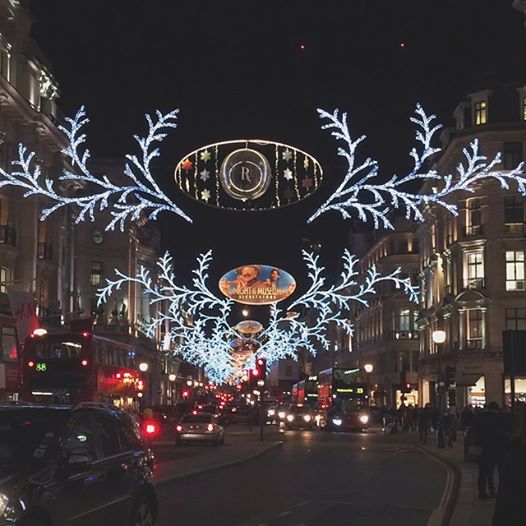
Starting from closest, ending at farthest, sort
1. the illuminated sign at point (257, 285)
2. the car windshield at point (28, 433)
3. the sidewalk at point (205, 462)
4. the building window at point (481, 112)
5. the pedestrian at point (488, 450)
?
1. the car windshield at point (28, 433)
2. the pedestrian at point (488, 450)
3. the sidewalk at point (205, 462)
4. the illuminated sign at point (257, 285)
5. the building window at point (481, 112)

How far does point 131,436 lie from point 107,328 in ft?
263

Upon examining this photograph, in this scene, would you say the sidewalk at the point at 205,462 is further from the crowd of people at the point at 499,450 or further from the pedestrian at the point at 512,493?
the pedestrian at the point at 512,493

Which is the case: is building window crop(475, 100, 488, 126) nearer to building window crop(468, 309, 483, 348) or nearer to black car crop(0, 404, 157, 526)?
building window crop(468, 309, 483, 348)

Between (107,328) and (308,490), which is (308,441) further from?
(107,328)

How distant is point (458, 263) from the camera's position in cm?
6919

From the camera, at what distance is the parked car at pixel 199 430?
1693 inches

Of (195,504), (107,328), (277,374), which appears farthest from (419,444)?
(277,374)

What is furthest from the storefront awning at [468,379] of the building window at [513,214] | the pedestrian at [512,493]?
the pedestrian at [512,493]

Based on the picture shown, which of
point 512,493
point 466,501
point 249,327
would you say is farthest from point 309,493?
point 249,327

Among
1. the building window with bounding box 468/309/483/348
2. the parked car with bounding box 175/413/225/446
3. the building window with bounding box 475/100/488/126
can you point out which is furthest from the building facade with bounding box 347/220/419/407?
the parked car with bounding box 175/413/225/446

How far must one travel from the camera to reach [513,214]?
2611 inches

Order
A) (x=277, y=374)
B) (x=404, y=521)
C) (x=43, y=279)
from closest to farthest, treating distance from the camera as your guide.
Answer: (x=404, y=521) < (x=43, y=279) < (x=277, y=374)

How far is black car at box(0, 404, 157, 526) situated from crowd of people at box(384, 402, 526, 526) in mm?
3762

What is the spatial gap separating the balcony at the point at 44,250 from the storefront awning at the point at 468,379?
25.4 m
